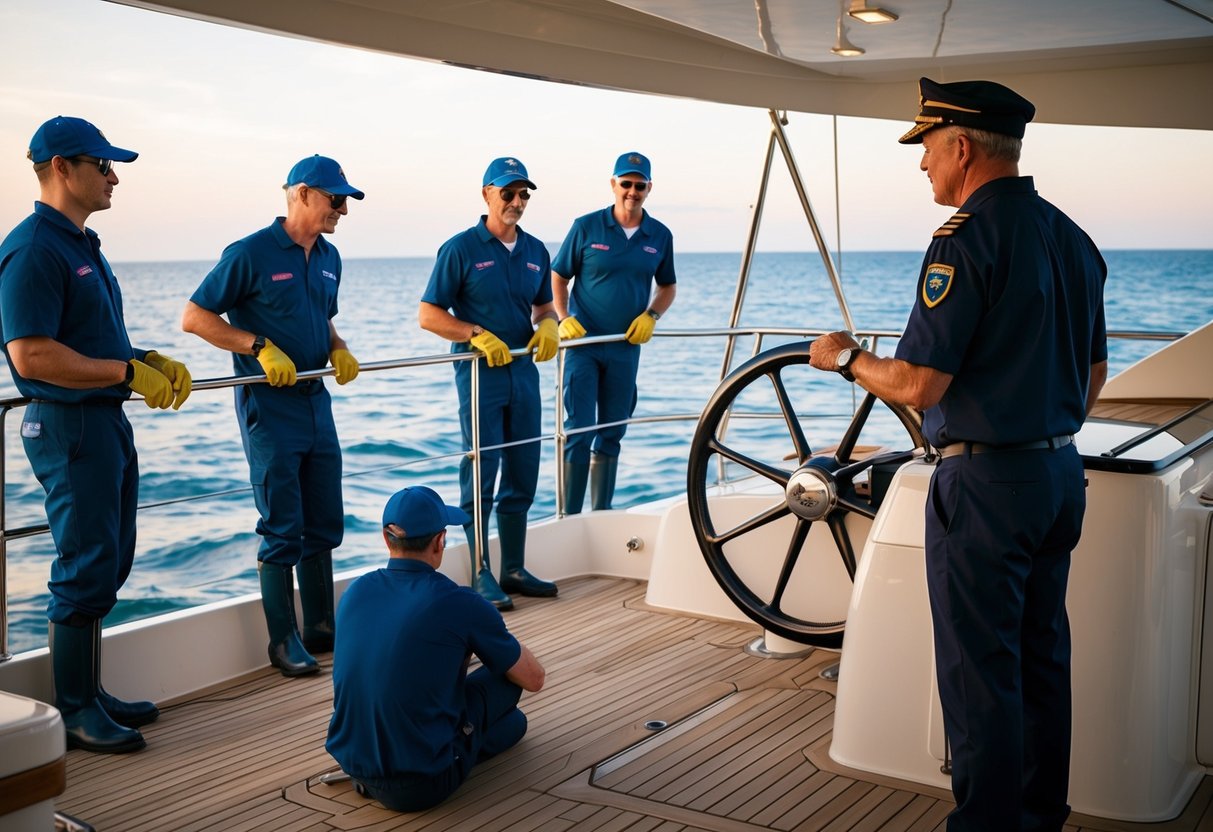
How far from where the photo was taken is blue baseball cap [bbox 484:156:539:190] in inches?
176

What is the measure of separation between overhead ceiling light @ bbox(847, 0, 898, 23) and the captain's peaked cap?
130 cm

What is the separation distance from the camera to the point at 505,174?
4477 millimetres

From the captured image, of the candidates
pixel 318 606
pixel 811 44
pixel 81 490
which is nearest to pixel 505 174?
pixel 811 44

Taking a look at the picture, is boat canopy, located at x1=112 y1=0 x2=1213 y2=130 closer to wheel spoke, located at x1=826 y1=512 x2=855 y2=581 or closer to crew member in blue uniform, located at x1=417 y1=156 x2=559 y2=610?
crew member in blue uniform, located at x1=417 y1=156 x2=559 y2=610

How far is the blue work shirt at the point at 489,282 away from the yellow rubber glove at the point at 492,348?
16 centimetres

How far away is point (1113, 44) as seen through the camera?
371 centimetres

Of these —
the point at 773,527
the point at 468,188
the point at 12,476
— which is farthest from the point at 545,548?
the point at 468,188

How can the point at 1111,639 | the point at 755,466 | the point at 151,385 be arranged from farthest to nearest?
the point at 755,466
the point at 151,385
the point at 1111,639

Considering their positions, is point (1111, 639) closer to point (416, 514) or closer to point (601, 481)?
point (416, 514)

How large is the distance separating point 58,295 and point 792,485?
1.88 meters

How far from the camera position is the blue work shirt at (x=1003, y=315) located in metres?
2.09

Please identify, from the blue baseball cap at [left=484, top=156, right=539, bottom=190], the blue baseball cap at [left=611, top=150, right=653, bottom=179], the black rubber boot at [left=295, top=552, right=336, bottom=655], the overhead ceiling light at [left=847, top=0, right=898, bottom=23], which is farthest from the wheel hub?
the blue baseball cap at [left=611, top=150, right=653, bottom=179]

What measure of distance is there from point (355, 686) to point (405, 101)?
1093 inches

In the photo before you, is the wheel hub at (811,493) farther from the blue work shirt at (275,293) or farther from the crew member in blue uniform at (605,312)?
the crew member in blue uniform at (605,312)
